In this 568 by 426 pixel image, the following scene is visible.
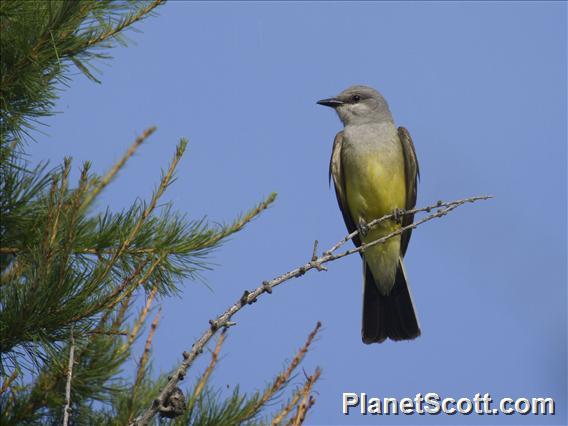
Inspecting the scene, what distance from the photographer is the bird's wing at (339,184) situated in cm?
596

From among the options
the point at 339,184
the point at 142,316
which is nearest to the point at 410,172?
the point at 339,184

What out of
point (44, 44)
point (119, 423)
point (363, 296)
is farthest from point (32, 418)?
point (363, 296)

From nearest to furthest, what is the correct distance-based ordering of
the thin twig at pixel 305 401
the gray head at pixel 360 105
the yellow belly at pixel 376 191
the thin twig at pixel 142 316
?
the thin twig at pixel 305 401
the thin twig at pixel 142 316
the yellow belly at pixel 376 191
the gray head at pixel 360 105

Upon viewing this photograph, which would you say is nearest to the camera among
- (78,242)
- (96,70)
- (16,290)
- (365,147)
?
(16,290)

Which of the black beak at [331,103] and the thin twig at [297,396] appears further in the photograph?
the black beak at [331,103]

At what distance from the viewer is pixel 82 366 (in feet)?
12.9

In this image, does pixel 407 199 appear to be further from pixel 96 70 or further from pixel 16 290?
pixel 16 290

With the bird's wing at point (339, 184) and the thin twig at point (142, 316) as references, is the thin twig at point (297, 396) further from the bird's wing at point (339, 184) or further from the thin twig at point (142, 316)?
the bird's wing at point (339, 184)

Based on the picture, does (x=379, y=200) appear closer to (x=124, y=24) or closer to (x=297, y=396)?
(x=124, y=24)

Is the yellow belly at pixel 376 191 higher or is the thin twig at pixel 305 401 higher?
the yellow belly at pixel 376 191

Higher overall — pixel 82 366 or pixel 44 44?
pixel 44 44

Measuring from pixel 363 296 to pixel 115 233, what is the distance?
2353 millimetres

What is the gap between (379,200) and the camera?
5664 mm

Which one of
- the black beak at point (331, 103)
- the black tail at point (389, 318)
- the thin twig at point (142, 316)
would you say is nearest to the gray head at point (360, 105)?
the black beak at point (331, 103)
